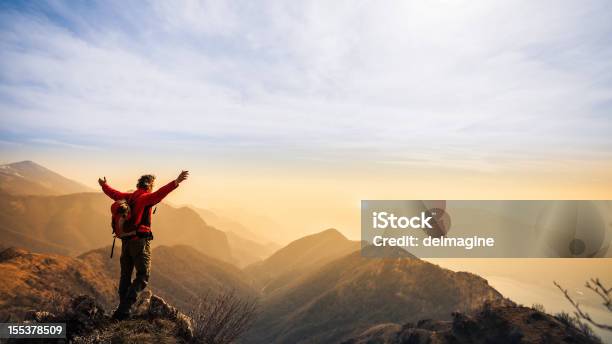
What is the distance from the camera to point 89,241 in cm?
13438

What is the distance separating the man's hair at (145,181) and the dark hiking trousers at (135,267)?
957mm

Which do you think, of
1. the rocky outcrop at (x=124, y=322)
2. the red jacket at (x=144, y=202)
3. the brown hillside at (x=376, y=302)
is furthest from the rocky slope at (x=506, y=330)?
the brown hillside at (x=376, y=302)

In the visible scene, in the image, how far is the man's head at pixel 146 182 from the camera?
23.0 ft

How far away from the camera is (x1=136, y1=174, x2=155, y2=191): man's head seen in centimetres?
700

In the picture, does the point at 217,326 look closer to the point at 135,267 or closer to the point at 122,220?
the point at 135,267

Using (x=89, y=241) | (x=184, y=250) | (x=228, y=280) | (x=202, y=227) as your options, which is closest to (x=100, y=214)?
(x=89, y=241)

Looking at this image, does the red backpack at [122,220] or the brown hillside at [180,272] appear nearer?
the red backpack at [122,220]

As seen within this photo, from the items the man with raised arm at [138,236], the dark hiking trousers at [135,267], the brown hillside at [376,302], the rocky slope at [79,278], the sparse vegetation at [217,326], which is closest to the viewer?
the man with raised arm at [138,236]

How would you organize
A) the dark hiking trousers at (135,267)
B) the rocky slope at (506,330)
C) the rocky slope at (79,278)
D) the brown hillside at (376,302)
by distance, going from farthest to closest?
the brown hillside at (376,302)
the rocky slope at (79,278)
the rocky slope at (506,330)
the dark hiking trousers at (135,267)

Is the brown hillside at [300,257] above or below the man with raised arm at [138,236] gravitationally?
below

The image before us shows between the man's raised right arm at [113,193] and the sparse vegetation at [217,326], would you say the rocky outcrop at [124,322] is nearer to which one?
the sparse vegetation at [217,326]

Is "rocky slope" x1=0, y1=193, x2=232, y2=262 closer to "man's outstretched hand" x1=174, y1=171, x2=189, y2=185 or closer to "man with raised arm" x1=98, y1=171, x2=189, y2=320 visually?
"man with raised arm" x1=98, y1=171, x2=189, y2=320

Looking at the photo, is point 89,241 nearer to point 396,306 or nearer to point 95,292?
point 95,292

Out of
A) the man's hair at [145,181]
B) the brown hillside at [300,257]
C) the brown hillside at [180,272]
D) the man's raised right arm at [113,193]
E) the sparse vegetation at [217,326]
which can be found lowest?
the brown hillside at [300,257]
